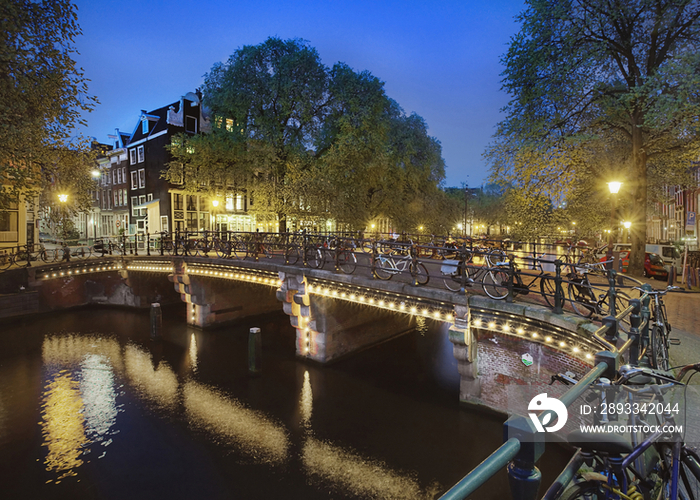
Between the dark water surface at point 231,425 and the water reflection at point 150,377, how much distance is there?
0.07m

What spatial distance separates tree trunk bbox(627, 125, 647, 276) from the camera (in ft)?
49.6

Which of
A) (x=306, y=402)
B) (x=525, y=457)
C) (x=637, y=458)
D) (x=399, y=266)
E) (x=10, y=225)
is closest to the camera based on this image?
(x=525, y=457)

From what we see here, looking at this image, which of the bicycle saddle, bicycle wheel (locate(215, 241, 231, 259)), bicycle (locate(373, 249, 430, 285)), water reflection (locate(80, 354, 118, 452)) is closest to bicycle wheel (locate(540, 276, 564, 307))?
bicycle (locate(373, 249, 430, 285))

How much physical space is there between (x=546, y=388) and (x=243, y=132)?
21.1 meters

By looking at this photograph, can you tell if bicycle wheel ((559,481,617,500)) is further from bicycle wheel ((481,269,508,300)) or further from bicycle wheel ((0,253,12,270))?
bicycle wheel ((0,253,12,270))

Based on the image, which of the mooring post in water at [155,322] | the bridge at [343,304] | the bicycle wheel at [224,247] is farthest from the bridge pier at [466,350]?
the mooring post in water at [155,322]

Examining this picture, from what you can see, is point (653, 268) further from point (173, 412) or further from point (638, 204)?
point (173, 412)

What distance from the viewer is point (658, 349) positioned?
487cm

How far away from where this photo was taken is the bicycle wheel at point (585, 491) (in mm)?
2279

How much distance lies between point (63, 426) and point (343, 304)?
906 centimetres

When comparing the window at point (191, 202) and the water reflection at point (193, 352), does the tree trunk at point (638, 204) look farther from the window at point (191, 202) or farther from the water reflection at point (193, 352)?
the window at point (191, 202)

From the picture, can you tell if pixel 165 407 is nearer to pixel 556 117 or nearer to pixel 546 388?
pixel 546 388

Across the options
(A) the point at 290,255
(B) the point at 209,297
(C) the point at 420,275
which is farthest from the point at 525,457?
(B) the point at 209,297

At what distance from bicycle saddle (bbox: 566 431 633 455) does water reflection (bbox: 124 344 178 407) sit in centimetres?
1201
